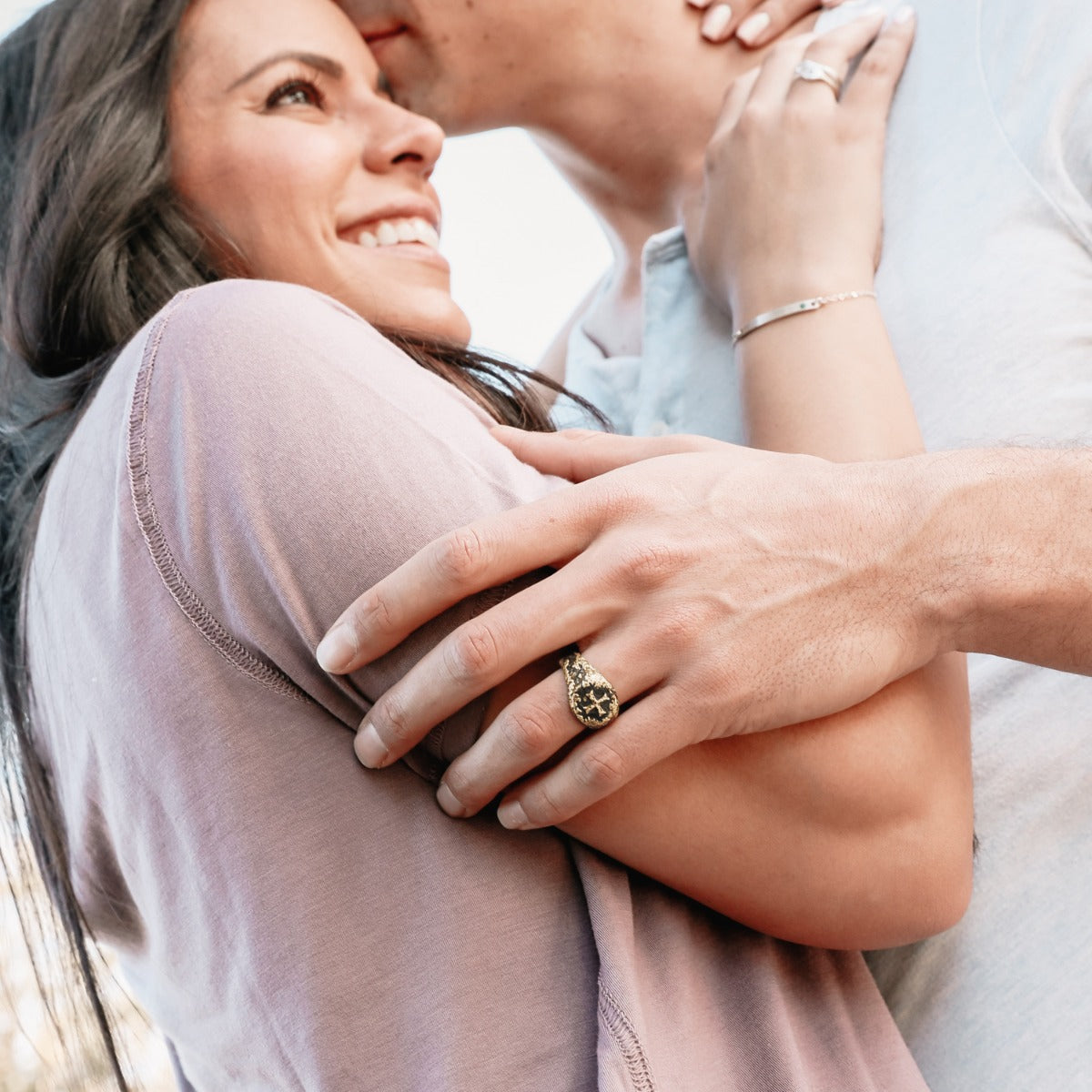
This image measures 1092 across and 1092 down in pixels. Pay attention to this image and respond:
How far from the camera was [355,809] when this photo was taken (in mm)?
738

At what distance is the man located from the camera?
0.70 m

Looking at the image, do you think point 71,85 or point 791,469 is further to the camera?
point 71,85

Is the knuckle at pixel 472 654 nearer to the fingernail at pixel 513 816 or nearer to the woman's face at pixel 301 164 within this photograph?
the fingernail at pixel 513 816

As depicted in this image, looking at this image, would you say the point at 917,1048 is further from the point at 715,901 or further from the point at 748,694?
the point at 748,694

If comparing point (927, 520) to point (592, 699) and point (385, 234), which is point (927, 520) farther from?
point (385, 234)

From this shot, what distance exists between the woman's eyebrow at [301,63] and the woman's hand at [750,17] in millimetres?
580

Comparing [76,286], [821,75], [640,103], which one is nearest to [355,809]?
[76,286]

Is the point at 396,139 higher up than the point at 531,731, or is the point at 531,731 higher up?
the point at 396,139

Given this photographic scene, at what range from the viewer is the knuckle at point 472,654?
26.0 inches

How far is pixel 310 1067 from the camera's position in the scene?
2.41 feet

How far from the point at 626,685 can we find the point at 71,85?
1.03 metres

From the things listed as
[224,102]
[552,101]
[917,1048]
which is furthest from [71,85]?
[917,1048]

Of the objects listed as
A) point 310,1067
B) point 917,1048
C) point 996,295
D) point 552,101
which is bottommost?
point 917,1048

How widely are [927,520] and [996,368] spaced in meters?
0.41
